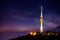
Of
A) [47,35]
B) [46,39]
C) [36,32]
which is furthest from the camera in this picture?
[36,32]

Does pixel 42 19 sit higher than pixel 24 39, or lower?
higher

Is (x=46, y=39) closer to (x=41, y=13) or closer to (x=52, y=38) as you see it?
(x=52, y=38)

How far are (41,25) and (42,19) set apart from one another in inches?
194

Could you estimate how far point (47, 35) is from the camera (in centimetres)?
14612

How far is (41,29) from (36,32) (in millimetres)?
5418

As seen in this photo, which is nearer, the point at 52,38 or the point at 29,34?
the point at 52,38

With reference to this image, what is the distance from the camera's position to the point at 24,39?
148 meters

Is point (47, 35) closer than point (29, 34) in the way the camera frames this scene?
Yes

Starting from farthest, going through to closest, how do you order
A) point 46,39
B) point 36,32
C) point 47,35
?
point 36,32 → point 47,35 → point 46,39

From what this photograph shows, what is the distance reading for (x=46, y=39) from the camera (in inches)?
5379

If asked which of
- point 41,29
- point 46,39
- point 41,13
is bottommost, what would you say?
point 46,39

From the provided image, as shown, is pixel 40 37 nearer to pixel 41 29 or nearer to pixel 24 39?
pixel 24 39

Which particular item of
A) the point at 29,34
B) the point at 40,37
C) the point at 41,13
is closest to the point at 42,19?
the point at 41,13

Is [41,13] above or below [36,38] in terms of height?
above
